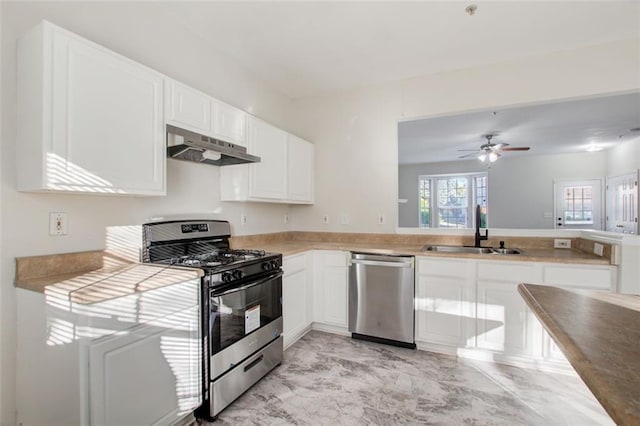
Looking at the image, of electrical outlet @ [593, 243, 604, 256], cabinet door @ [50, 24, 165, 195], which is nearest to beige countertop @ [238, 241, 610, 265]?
electrical outlet @ [593, 243, 604, 256]

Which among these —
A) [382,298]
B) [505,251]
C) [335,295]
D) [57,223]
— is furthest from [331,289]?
[57,223]

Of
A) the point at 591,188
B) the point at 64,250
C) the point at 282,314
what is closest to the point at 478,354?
the point at 282,314

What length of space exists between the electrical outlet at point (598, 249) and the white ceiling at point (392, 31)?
173 centimetres

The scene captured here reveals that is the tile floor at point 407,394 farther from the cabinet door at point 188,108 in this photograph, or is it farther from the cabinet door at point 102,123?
the cabinet door at point 188,108

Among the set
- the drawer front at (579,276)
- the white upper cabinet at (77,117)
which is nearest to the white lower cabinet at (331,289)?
the drawer front at (579,276)

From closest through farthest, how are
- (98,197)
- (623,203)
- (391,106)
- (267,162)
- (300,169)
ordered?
(98,197) → (267,162) → (391,106) → (300,169) → (623,203)

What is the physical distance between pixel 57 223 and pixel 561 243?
3947 millimetres

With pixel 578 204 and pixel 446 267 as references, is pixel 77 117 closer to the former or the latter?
pixel 446 267

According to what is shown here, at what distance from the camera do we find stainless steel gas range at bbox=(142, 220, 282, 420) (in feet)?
6.07

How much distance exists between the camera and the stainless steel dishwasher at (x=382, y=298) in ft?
9.28

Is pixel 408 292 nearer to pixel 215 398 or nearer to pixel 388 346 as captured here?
pixel 388 346

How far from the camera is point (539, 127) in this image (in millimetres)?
4930

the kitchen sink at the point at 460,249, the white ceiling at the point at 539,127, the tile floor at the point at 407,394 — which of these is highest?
the white ceiling at the point at 539,127

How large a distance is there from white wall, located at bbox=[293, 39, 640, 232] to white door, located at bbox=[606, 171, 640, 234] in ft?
14.7
